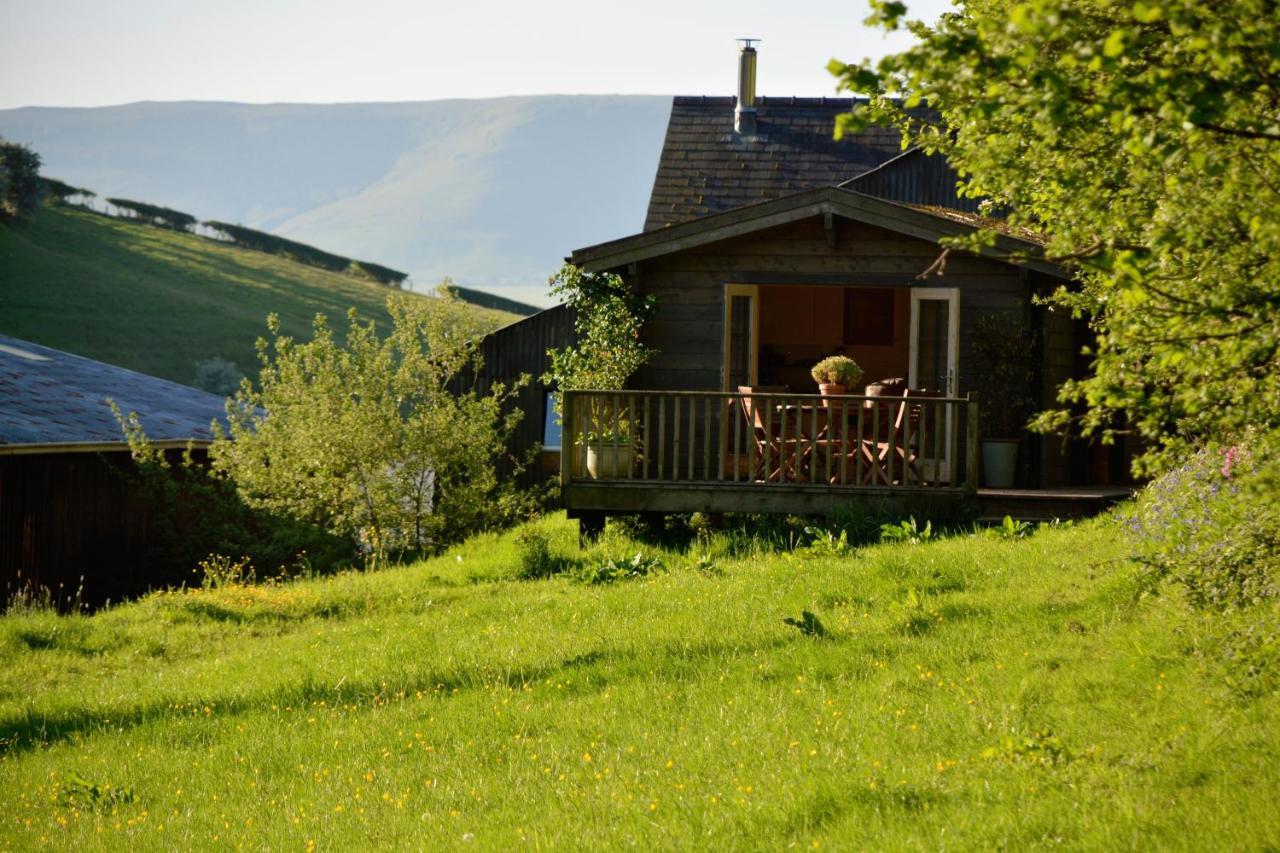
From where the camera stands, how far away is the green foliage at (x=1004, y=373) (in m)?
15.5

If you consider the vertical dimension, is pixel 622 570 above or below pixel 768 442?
below

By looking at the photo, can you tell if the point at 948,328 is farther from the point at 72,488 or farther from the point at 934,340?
the point at 72,488

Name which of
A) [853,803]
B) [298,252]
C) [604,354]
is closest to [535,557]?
[604,354]

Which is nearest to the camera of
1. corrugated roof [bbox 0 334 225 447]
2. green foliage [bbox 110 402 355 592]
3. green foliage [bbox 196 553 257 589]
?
green foliage [bbox 196 553 257 589]

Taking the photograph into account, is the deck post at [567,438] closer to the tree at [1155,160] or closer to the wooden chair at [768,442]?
the wooden chair at [768,442]

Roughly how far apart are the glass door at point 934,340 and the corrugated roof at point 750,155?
7.21 metres

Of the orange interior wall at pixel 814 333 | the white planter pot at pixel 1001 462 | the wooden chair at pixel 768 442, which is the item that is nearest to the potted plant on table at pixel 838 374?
the wooden chair at pixel 768 442

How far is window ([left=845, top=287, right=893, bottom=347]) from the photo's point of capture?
70.5ft

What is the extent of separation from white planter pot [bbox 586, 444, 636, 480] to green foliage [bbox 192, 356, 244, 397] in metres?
45.6

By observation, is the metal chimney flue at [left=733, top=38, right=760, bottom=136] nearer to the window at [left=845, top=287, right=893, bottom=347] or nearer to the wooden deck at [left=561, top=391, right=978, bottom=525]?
the window at [left=845, top=287, right=893, bottom=347]

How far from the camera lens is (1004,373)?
51.0 feet

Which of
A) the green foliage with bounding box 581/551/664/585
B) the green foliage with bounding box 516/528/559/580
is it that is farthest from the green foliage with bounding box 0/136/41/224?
the green foliage with bounding box 581/551/664/585

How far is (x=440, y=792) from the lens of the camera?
7.29 m

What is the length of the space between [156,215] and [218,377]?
3235 centimetres
